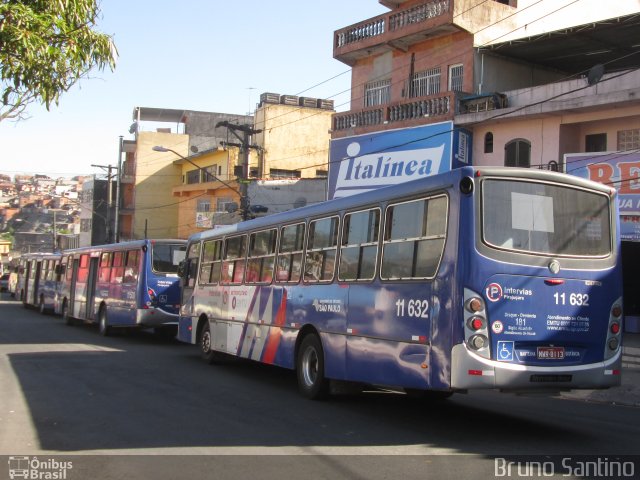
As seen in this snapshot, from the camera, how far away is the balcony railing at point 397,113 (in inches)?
952

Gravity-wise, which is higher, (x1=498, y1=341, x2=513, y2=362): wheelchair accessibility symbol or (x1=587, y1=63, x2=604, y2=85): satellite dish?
(x1=587, y1=63, x2=604, y2=85): satellite dish

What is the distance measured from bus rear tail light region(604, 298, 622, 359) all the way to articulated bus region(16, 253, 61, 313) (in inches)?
1075

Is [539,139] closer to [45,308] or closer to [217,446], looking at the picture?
[217,446]

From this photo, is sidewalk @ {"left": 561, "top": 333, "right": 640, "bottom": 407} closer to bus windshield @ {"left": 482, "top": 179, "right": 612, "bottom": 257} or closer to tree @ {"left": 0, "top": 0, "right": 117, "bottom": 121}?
bus windshield @ {"left": 482, "top": 179, "right": 612, "bottom": 257}

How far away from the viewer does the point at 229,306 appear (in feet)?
48.8

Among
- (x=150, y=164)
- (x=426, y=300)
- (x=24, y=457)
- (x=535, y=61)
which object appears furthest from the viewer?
(x=150, y=164)

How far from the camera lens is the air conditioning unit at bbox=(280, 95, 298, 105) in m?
53.0

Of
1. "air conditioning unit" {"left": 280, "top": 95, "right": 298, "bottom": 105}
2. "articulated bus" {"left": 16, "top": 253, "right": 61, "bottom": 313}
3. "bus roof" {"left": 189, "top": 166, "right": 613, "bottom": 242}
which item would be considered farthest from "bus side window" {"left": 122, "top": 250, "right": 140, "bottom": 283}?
"air conditioning unit" {"left": 280, "top": 95, "right": 298, "bottom": 105}

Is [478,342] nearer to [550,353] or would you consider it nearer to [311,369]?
[550,353]

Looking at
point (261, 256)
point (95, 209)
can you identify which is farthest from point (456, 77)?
point (95, 209)

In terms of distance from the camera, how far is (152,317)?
21.0 metres

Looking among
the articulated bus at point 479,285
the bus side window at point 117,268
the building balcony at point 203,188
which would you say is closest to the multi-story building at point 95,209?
the building balcony at point 203,188

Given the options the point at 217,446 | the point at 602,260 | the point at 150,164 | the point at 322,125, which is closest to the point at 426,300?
the point at 602,260

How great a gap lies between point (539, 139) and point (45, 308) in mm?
24174
